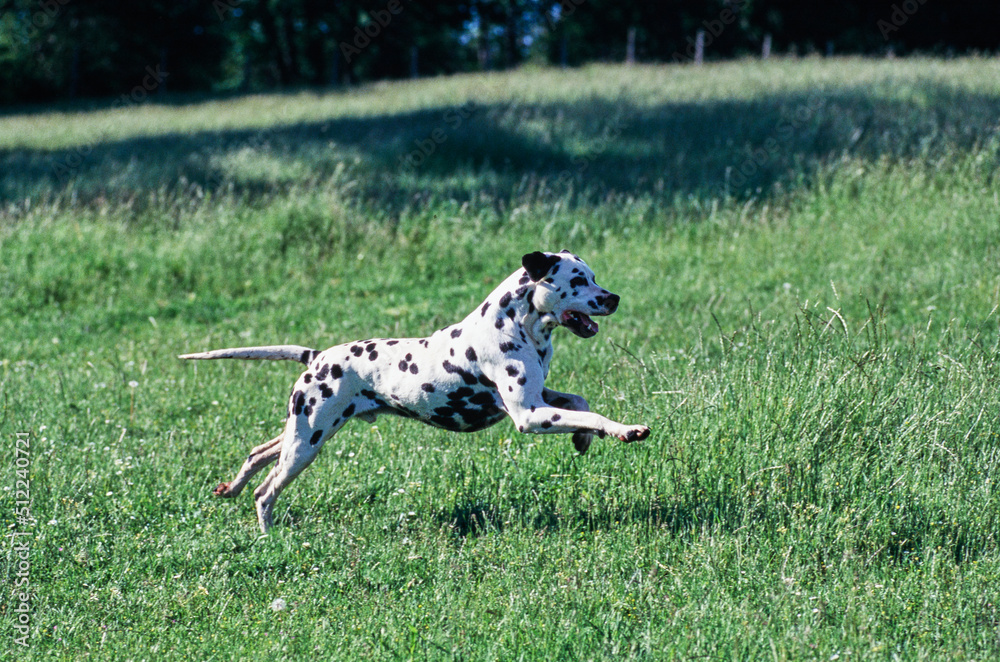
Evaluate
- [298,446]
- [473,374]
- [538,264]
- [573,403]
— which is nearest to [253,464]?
[298,446]

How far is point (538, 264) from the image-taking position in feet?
13.6

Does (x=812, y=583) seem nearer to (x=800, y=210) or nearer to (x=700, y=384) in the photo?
(x=700, y=384)

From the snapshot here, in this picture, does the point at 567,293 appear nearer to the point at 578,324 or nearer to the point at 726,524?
the point at 578,324

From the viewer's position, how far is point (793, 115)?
15195 mm

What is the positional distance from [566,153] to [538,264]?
37.2 ft

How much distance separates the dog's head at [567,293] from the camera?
416cm

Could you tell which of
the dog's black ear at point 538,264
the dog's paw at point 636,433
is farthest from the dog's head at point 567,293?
the dog's paw at point 636,433

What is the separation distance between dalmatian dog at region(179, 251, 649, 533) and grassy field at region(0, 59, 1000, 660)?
0.66 metres

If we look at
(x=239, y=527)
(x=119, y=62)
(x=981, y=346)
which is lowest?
(x=239, y=527)

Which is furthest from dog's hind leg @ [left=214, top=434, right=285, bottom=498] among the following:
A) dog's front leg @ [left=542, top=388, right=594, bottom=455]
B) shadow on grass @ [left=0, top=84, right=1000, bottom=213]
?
shadow on grass @ [left=0, top=84, right=1000, bottom=213]

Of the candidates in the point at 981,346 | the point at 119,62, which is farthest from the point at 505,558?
the point at 119,62

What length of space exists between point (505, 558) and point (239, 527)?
5.23 ft

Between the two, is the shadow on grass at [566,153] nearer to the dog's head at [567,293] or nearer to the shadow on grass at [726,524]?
the shadow on grass at [726,524]

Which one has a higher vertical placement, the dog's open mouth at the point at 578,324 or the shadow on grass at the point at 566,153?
the shadow on grass at the point at 566,153
